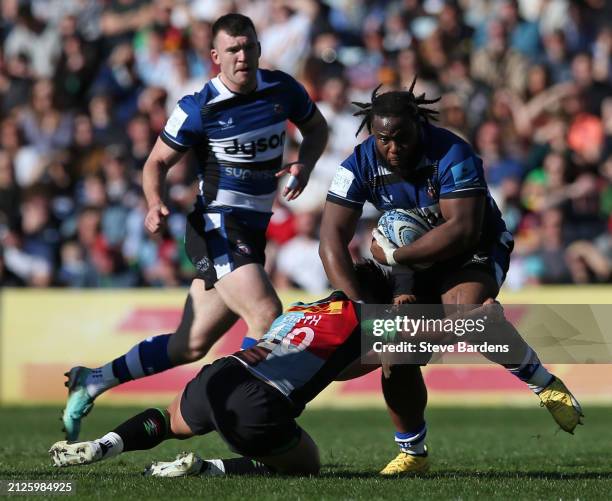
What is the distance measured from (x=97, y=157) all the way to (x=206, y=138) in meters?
9.32

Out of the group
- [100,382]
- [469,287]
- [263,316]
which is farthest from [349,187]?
[100,382]

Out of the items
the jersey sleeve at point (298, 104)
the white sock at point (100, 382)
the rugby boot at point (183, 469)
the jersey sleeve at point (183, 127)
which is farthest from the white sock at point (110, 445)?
the jersey sleeve at point (298, 104)

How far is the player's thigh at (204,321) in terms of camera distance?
831 centimetres

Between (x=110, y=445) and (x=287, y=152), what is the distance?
988cm

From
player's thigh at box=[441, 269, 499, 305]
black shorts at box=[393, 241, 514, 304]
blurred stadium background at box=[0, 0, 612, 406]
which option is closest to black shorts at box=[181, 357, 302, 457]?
black shorts at box=[393, 241, 514, 304]

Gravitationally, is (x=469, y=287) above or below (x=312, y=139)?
below

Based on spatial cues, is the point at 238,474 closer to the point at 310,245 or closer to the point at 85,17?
the point at 310,245

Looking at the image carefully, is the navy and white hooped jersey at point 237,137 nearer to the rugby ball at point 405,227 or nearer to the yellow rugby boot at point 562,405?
the rugby ball at point 405,227

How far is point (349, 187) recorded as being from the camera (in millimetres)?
7160

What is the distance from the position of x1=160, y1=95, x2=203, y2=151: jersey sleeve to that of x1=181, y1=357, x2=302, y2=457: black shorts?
6.85ft

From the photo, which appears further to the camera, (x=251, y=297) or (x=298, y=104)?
(x=298, y=104)

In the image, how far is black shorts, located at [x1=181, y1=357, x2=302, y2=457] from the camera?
648 cm

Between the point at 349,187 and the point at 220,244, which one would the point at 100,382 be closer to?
the point at 220,244

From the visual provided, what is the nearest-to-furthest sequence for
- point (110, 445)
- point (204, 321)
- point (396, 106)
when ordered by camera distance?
point (110, 445) < point (396, 106) < point (204, 321)
